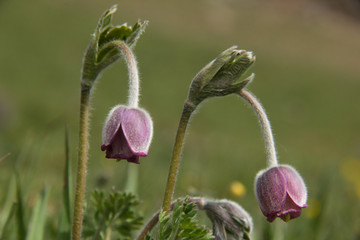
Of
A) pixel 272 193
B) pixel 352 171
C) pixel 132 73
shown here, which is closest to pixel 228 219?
pixel 272 193

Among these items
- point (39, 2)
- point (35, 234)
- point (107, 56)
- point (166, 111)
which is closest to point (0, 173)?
point (35, 234)

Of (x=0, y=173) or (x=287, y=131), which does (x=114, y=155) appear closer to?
(x=0, y=173)

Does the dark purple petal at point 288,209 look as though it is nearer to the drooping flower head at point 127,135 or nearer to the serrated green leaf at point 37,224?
the drooping flower head at point 127,135

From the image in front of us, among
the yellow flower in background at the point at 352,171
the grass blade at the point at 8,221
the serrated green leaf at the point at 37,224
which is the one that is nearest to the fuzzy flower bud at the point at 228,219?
the serrated green leaf at the point at 37,224

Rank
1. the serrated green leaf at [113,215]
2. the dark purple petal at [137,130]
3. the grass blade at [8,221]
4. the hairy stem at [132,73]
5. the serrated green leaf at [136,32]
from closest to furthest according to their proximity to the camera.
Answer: the dark purple petal at [137,130], the hairy stem at [132,73], the serrated green leaf at [136,32], the serrated green leaf at [113,215], the grass blade at [8,221]

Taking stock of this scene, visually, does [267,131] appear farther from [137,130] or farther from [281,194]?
[137,130]
